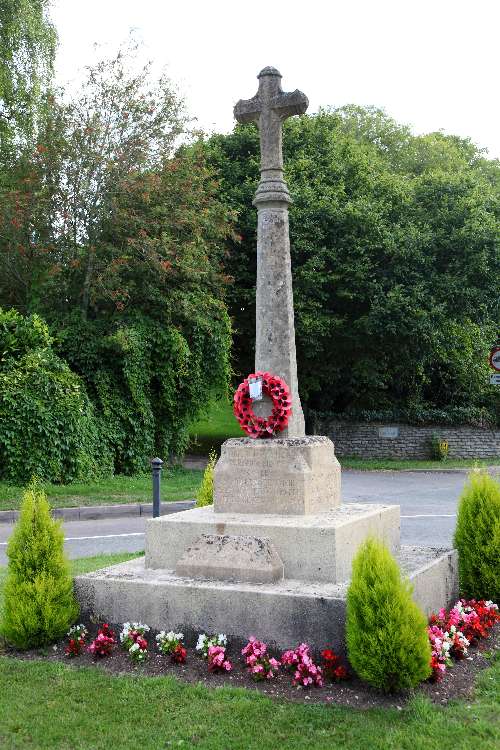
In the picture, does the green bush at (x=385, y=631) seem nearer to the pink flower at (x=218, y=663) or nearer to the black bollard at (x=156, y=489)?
the pink flower at (x=218, y=663)

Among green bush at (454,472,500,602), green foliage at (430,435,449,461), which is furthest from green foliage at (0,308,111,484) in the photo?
green foliage at (430,435,449,461)

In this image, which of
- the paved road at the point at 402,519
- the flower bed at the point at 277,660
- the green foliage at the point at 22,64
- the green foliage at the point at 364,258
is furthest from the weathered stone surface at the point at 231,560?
the green foliage at the point at 22,64

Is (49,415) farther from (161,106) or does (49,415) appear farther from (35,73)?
(35,73)

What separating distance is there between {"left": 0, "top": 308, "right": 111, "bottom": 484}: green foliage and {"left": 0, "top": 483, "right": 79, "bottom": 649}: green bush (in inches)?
420

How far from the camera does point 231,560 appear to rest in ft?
20.2

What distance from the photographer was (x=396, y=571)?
5000 mm

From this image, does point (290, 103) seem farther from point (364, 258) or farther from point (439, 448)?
point (439, 448)

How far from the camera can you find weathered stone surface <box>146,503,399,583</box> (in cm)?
604

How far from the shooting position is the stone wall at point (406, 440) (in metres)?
28.1

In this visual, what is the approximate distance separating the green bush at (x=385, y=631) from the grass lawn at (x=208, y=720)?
0.20m

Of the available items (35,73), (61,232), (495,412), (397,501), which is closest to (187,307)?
(61,232)

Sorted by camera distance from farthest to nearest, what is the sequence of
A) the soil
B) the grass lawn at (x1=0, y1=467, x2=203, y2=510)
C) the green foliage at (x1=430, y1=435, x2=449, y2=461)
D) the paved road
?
the green foliage at (x1=430, y1=435, x2=449, y2=461) → the grass lawn at (x1=0, y1=467, x2=203, y2=510) → the paved road → the soil

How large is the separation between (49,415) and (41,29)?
40.9ft

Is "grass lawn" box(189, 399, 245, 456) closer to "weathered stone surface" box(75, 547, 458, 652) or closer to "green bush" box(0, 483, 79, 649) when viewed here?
"weathered stone surface" box(75, 547, 458, 652)
